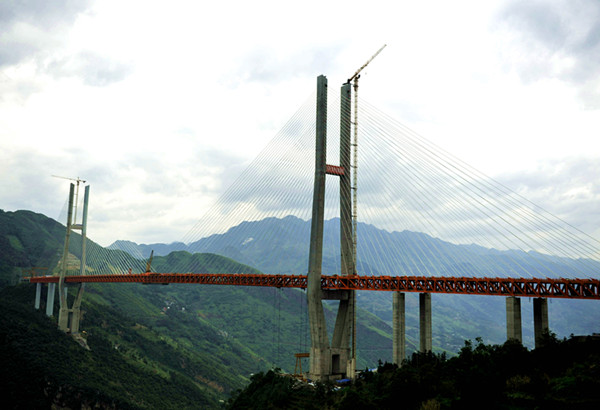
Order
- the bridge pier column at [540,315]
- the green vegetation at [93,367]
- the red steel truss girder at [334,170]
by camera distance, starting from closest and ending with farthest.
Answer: the bridge pier column at [540,315], the red steel truss girder at [334,170], the green vegetation at [93,367]

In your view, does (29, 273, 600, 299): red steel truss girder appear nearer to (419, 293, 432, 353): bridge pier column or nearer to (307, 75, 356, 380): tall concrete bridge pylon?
(419, 293, 432, 353): bridge pier column

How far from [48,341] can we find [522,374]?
2849 inches

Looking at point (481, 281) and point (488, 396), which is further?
point (481, 281)

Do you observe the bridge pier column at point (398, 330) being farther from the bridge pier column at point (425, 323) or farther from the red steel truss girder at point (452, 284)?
the bridge pier column at point (425, 323)

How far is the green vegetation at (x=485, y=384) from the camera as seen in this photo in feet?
70.7

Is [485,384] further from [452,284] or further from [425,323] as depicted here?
[425,323]

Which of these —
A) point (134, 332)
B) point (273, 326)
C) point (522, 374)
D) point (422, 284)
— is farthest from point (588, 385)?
point (273, 326)

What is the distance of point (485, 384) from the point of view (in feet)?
79.4

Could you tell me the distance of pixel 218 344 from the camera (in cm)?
15625

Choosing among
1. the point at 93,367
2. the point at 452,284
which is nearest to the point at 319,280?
the point at 452,284

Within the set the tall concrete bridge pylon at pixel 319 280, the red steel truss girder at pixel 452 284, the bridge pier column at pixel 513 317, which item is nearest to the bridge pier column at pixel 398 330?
the red steel truss girder at pixel 452 284

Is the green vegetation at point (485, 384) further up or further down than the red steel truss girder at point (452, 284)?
further down

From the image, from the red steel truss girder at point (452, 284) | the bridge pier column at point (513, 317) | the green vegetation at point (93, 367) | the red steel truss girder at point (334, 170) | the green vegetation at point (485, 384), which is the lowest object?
the green vegetation at point (93, 367)

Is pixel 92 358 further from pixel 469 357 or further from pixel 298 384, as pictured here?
pixel 469 357
